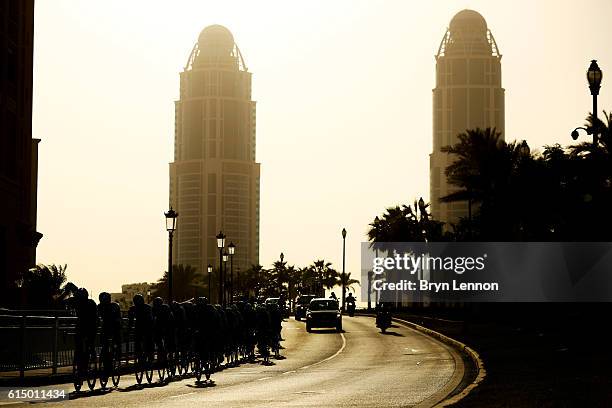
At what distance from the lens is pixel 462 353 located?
141ft

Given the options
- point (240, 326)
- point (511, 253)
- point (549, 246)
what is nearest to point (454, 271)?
point (511, 253)

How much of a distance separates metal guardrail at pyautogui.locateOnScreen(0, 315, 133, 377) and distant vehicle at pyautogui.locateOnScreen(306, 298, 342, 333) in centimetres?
3766

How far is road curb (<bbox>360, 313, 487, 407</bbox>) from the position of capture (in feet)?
68.7

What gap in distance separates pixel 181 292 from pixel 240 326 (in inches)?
4808

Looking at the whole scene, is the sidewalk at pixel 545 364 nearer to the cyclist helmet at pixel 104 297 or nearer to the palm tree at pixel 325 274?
the cyclist helmet at pixel 104 297

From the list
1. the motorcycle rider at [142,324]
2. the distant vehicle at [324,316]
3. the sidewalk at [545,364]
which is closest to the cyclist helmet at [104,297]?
the motorcycle rider at [142,324]

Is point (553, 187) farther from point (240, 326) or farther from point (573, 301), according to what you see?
point (240, 326)

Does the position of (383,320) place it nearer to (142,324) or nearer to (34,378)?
(142,324)

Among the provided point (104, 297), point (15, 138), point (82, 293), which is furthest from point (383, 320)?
point (82, 293)

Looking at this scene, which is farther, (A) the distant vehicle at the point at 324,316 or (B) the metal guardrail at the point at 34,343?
(A) the distant vehicle at the point at 324,316

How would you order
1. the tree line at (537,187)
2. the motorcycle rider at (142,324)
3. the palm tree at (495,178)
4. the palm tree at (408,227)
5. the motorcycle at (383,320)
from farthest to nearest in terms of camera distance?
the palm tree at (408,227), the motorcycle at (383,320), the palm tree at (495,178), the tree line at (537,187), the motorcycle rider at (142,324)

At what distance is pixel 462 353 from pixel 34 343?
1834 centimetres

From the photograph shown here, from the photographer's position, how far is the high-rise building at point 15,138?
171 ft

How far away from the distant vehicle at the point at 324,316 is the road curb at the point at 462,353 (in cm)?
448
